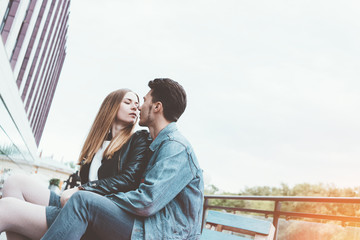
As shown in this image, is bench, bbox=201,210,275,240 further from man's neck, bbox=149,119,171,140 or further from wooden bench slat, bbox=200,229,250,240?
man's neck, bbox=149,119,171,140

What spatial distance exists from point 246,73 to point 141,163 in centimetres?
8466

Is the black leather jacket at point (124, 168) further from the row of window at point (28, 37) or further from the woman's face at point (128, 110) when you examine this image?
the row of window at point (28, 37)

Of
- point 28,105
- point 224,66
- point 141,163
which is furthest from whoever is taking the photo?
point 224,66

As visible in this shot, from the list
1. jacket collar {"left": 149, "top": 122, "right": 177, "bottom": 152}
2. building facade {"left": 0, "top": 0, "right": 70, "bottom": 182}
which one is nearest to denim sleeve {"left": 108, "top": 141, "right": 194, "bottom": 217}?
jacket collar {"left": 149, "top": 122, "right": 177, "bottom": 152}

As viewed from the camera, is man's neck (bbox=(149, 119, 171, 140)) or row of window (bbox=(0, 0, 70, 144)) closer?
man's neck (bbox=(149, 119, 171, 140))

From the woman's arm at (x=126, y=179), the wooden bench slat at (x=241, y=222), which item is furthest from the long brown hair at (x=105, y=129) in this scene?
the wooden bench slat at (x=241, y=222)

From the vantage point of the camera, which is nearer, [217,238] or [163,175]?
[163,175]

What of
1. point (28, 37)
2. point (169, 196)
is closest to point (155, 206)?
point (169, 196)

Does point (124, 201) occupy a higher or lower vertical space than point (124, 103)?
lower

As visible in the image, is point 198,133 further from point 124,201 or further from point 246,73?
point 124,201

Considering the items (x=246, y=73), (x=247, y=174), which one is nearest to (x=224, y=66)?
(x=246, y=73)

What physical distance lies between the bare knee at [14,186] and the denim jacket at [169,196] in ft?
2.45

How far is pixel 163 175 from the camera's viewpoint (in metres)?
1.62

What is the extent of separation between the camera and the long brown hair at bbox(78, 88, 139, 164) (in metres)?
2.31
